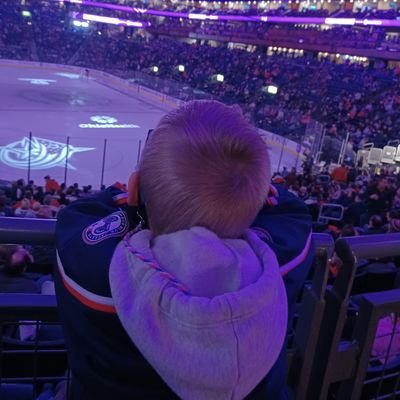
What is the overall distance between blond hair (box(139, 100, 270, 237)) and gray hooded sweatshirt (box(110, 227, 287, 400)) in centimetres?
3

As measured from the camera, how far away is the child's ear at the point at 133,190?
37.5 inches

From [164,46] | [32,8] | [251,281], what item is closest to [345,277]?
[251,281]

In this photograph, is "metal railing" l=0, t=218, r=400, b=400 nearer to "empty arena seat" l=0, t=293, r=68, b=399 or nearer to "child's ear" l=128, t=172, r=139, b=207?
"empty arena seat" l=0, t=293, r=68, b=399

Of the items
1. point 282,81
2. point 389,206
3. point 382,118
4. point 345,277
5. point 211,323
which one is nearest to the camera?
point 211,323

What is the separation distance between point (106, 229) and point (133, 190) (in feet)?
0.30

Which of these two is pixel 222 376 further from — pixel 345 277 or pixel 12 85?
pixel 12 85

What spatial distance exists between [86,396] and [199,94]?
2000cm

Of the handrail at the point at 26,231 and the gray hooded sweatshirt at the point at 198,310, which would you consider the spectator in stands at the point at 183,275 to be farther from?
the handrail at the point at 26,231

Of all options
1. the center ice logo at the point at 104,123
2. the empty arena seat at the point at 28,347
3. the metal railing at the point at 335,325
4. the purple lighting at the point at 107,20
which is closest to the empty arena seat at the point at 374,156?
the center ice logo at the point at 104,123

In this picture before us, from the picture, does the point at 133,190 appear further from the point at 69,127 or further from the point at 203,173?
the point at 69,127

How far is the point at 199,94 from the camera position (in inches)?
809

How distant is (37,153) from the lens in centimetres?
1414

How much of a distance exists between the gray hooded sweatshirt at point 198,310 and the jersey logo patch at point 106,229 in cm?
6

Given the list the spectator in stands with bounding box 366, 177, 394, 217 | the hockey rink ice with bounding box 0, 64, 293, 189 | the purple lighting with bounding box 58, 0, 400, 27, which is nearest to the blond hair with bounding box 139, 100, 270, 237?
the spectator in stands with bounding box 366, 177, 394, 217
